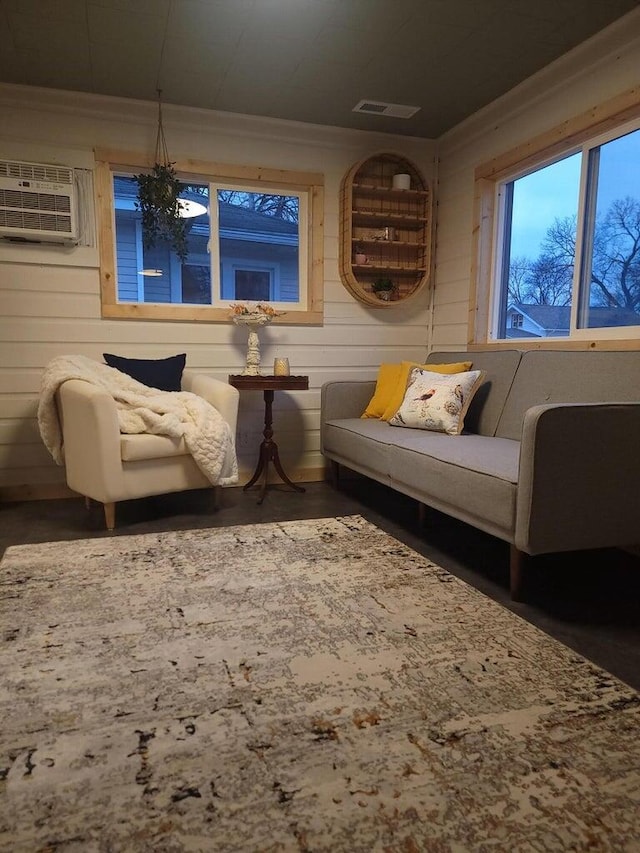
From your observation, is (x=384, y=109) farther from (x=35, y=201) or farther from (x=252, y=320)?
(x=35, y=201)

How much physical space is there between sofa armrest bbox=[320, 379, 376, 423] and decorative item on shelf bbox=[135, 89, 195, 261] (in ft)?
4.13

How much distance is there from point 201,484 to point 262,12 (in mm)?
2272

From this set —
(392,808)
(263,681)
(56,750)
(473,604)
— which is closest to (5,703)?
(56,750)

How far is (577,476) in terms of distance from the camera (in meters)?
1.94

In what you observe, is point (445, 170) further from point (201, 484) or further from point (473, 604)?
point (473, 604)

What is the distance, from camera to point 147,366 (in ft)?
11.2

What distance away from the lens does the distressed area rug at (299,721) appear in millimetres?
1026

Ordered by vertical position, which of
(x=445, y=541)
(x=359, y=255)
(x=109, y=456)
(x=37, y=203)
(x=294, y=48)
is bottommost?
(x=445, y=541)

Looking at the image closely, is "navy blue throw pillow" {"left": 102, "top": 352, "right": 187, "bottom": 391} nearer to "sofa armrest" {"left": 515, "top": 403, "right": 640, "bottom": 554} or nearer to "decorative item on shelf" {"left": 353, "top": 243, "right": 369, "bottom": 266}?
"decorative item on shelf" {"left": 353, "top": 243, "right": 369, "bottom": 266}

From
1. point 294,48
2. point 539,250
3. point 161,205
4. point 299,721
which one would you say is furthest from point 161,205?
point 299,721

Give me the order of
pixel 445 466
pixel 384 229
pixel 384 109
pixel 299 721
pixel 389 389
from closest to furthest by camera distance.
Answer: pixel 299 721 → pixel 445 466 → pixel 384 109 → pixel 389 389 → pixel 384 229

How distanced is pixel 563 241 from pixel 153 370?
2469 millimetres

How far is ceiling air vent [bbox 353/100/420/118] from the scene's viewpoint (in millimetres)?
3484

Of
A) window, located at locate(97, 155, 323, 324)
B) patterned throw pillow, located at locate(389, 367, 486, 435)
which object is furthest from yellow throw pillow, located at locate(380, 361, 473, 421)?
window, located at locate(97, 155, 323, 324)
